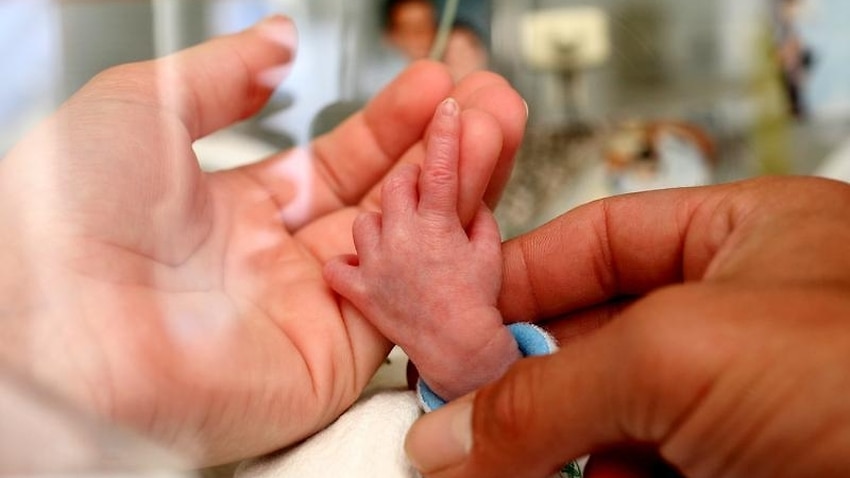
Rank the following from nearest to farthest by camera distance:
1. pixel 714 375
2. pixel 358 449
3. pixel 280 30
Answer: pixel 714 375
pixel 358 449
pixel 280 30

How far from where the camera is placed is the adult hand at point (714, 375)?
33 centimetres

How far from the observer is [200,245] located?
59cm

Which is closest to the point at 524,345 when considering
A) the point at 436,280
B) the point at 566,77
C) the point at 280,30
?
the point at 436,280

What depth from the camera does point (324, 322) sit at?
547 mm

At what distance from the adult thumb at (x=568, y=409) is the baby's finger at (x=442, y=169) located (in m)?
0.13

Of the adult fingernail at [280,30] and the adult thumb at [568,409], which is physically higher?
the adult fingernail at [280,30]

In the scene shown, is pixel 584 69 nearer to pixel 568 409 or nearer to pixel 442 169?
pixel 442 169

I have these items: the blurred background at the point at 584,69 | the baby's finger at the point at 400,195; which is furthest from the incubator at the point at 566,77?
the baby's finger at the point at 400,195

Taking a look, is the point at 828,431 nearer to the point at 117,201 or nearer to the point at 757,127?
the point at 117,201

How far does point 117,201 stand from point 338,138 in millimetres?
226

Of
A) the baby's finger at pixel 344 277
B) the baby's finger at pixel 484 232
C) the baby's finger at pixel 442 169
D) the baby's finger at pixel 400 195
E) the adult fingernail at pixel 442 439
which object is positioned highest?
the baby's finger at pixel 442 169

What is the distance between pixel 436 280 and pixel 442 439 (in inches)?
4.3

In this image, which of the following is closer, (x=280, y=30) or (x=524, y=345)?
(x=524, y=345)

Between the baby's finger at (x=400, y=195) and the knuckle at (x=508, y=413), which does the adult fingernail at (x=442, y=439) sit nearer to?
the knuckle at (x=508, y=413)
